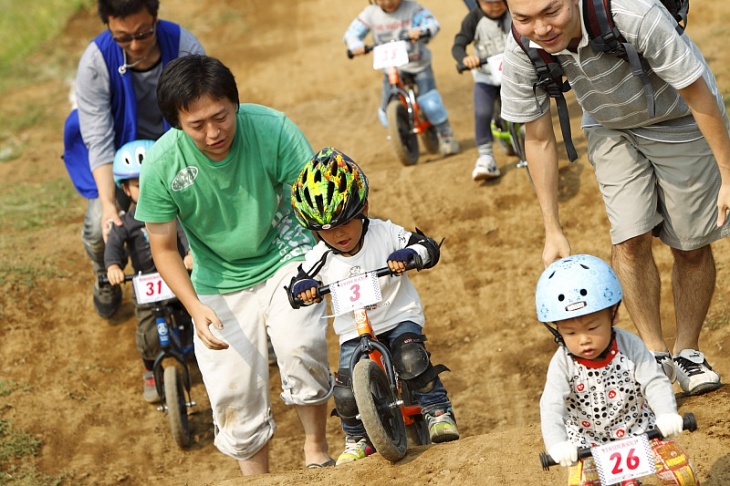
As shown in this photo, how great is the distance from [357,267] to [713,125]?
1.83 meters

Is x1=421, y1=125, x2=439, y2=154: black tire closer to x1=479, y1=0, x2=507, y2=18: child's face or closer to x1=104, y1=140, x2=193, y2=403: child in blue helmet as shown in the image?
x1=479, y1=0, x2=507, y2=18: child's face

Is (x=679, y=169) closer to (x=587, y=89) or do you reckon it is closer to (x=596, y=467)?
(x=587, y=89)

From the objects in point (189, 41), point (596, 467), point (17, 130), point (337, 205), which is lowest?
point (596, 467)

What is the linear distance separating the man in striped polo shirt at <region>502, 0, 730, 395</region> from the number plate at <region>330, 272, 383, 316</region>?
0.84 meters

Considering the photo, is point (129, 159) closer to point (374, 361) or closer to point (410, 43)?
point (374, 361)

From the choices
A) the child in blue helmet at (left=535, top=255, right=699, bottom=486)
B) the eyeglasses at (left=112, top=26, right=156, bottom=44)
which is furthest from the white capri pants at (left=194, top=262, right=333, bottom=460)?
the eyeglasses at (left=112, top=26, right=156, bottom=44)

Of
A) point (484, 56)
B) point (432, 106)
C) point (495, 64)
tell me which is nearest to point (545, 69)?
point (495, 64)

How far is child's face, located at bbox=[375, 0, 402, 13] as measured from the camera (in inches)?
415

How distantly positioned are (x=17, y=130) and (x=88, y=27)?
4973 millimetres

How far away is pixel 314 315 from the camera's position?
5461 millimetres

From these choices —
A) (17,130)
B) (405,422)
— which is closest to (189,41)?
(405,422)

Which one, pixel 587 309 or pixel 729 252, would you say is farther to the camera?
pixel 729 252

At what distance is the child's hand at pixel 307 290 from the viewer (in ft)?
16.5

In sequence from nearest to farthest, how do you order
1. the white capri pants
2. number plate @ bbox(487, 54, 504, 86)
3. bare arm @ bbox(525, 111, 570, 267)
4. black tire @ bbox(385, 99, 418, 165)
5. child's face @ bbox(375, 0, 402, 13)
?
bare arm @ bbox(525, 111, 570, 267)
the white capri pants
number plate @ bbox(487, 54, 504, 86)
black tire @ bbox(385, 99, 418, 165)
child's face @ bbox(375, 0, 402, 13)
